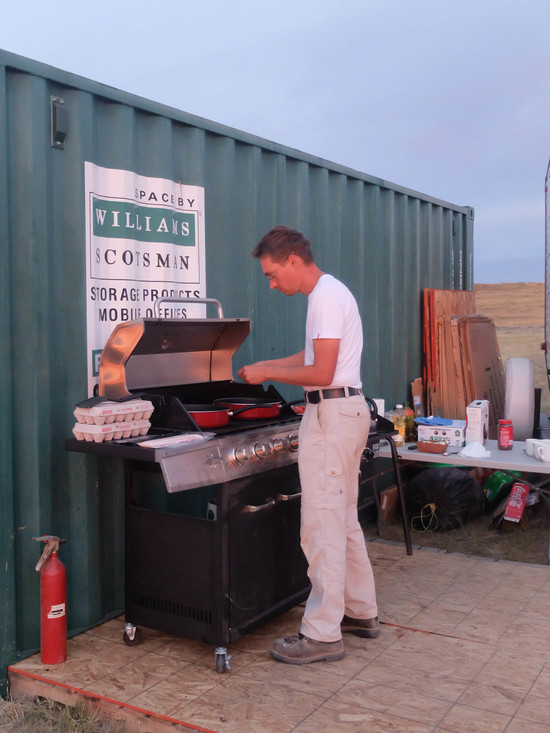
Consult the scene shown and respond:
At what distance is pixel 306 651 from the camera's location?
129 inches

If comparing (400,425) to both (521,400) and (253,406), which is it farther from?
(253,406)

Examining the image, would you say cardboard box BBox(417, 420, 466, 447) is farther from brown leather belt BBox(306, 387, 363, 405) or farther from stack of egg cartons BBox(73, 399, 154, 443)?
stack of egg cartons BBox(73, 399, 154, 443)

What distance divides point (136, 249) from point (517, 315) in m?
22.8

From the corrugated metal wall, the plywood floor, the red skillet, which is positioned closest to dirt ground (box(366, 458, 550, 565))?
the plywood floor

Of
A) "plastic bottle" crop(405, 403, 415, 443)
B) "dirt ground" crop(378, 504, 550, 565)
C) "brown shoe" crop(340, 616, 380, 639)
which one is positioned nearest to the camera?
"brown shoe" crop(340, 616, 380, 639)

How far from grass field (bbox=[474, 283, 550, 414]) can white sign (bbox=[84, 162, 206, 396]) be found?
1254 centimetres

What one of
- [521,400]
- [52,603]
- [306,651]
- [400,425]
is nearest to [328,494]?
[306,651]

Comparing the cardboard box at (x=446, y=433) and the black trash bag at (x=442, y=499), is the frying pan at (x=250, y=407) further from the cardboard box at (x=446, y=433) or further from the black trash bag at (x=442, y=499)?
the black trash bag at (x=442, y=499)

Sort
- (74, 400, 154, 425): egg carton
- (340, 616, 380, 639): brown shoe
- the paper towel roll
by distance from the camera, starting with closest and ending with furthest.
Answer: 1. (74, 400, 154, 425): egg carton
2. (340, 616, 380, 639): brown shoe
3. the paper towel roll

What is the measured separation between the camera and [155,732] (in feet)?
9.25

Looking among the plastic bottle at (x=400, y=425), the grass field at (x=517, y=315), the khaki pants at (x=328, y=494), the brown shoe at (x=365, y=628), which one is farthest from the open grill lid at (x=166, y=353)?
the grass field at (x=517, y=315)

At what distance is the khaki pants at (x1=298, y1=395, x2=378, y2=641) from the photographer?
3230 mm

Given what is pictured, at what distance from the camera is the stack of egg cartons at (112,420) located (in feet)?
10.2

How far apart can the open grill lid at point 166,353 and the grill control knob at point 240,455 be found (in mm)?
592
